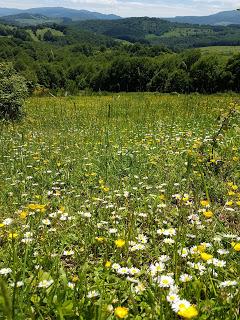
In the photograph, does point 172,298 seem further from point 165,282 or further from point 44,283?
point 44,283

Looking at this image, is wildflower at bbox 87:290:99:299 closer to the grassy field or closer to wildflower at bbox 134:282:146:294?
the grassy field

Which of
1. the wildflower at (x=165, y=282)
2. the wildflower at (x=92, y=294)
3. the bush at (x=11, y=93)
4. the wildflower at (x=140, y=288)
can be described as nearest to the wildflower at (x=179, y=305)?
the wildflower at (x=165, y=282)

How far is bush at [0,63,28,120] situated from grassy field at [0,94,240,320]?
7.05 metres

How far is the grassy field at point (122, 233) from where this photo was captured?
264 centimetres

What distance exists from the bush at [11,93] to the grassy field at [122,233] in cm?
705

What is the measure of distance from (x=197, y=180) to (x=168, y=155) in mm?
1241

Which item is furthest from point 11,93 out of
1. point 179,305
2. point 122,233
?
point 179,305

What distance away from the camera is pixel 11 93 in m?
16.0

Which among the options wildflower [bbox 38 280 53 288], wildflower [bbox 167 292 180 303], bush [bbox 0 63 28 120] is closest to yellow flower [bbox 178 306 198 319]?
wildflower [bbox 167 292 180 303]

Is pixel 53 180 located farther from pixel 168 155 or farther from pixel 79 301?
pixel 79 301

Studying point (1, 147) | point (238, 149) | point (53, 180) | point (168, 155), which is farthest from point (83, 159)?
point (238, 149)

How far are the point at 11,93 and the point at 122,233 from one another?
13.5 meters

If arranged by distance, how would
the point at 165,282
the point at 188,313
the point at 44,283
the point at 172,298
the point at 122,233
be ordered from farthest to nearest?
the point at 122,233
the point at 44,283
the point at 165,282
the point at 172,298
the point at 188,313

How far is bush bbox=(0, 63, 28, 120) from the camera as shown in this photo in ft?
50.6
